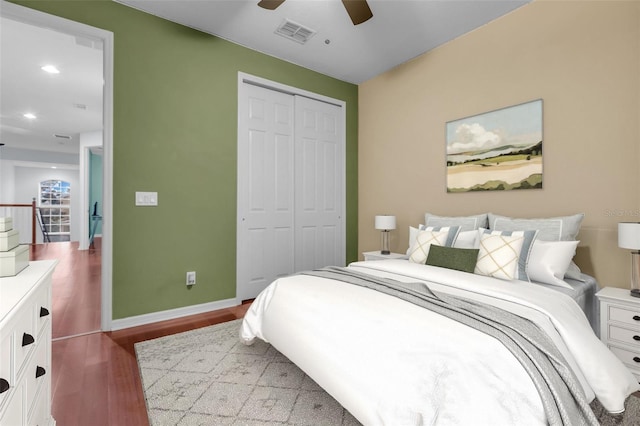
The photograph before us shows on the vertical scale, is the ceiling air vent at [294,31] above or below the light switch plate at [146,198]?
above

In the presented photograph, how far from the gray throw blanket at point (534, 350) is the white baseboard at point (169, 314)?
229 centimetres

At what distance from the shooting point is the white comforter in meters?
1.11

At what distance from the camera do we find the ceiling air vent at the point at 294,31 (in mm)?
3074

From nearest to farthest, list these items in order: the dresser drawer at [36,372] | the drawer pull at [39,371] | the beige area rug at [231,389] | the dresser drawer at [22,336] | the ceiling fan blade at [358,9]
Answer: the dresser drawer at [22,336] < the dresser drawer at [36,372] < the drawer pull at [39,371] < the beige area rug at [231,389] < the ceiling fan blade at [358,9]

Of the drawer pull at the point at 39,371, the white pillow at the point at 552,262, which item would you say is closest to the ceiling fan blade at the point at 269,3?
the drawer pull at the point at 39,371

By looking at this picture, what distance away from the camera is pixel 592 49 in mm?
2424

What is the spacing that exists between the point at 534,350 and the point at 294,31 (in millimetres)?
3269

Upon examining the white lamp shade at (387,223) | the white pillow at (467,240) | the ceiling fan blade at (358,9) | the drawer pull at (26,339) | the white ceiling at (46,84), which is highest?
the white ceiling at (46,84)

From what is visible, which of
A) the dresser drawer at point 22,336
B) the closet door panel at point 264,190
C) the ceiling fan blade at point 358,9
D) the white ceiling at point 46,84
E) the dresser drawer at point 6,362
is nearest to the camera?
the dresser drawer at point 6,362

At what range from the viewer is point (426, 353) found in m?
1.21

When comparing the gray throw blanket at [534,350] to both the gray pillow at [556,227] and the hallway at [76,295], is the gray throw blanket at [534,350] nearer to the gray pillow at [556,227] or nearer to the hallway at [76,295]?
the gray pillow at [556,227]

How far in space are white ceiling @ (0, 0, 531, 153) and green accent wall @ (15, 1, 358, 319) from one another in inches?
9.1

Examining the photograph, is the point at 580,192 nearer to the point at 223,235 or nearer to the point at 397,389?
the point at 397,389

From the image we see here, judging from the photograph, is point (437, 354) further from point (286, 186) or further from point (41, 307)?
point (286, 186)
